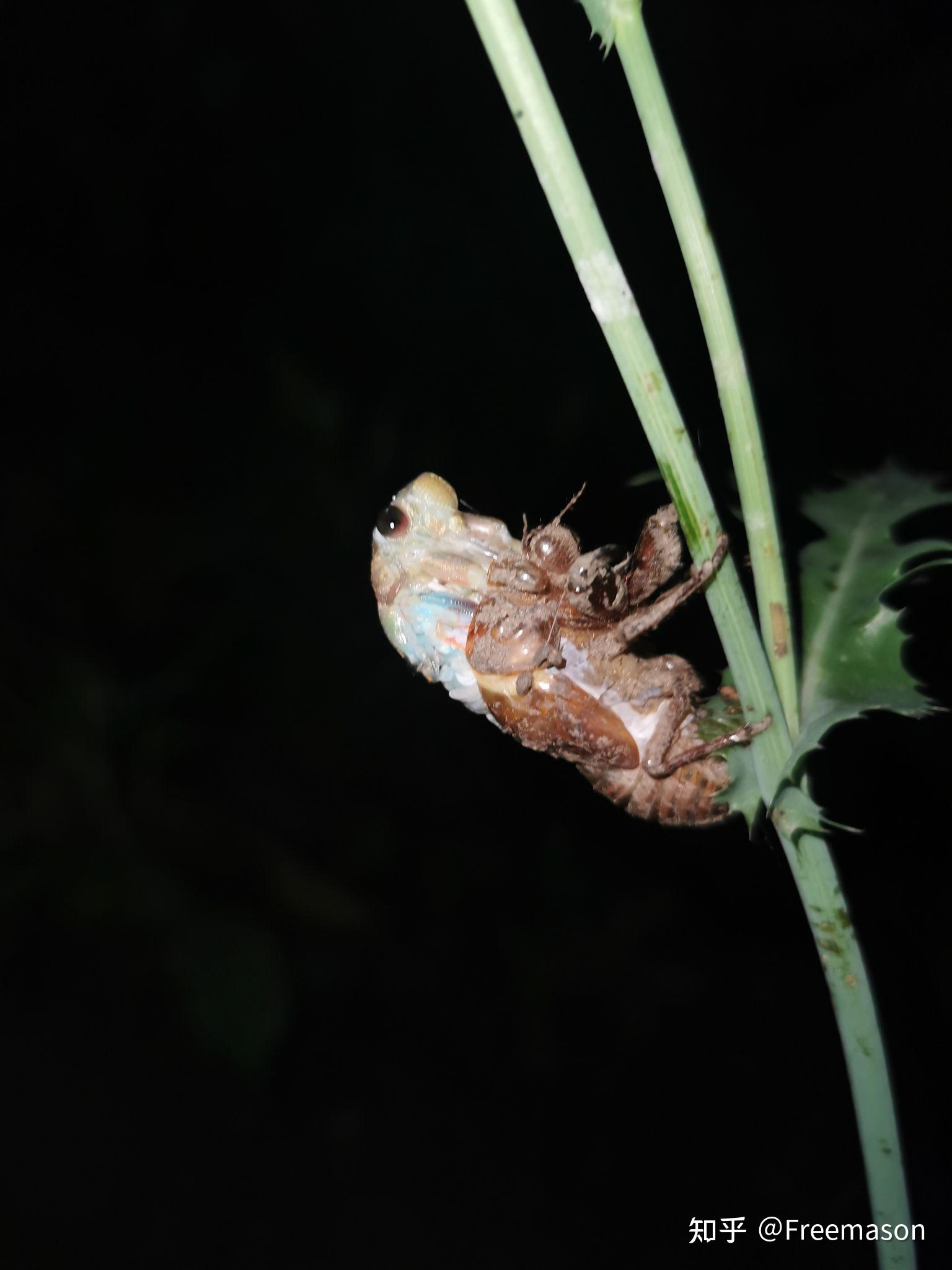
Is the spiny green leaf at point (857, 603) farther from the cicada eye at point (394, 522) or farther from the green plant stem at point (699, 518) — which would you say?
the cicada eye at point (394, 522)

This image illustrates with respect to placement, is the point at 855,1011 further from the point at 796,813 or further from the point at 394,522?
the point at 394,522

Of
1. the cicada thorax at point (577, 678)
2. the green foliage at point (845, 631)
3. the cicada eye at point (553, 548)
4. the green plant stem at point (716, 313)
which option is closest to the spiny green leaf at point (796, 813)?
the green foliage at point (845, 631)

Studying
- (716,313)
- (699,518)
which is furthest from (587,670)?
(716,313)

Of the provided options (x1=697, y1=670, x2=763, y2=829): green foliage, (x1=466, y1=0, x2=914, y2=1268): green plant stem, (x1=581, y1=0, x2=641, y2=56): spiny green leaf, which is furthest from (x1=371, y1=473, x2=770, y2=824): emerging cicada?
(x1=581, y1=0, x2=641, y2=56): spiny green leaf

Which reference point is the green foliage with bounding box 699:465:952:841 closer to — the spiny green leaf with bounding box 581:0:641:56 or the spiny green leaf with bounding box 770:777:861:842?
the spiny green leaf with bounding box 770:777:861:842

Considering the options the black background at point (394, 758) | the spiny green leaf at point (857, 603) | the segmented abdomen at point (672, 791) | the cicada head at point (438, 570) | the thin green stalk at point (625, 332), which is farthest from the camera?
the black background at point (394, 758)
